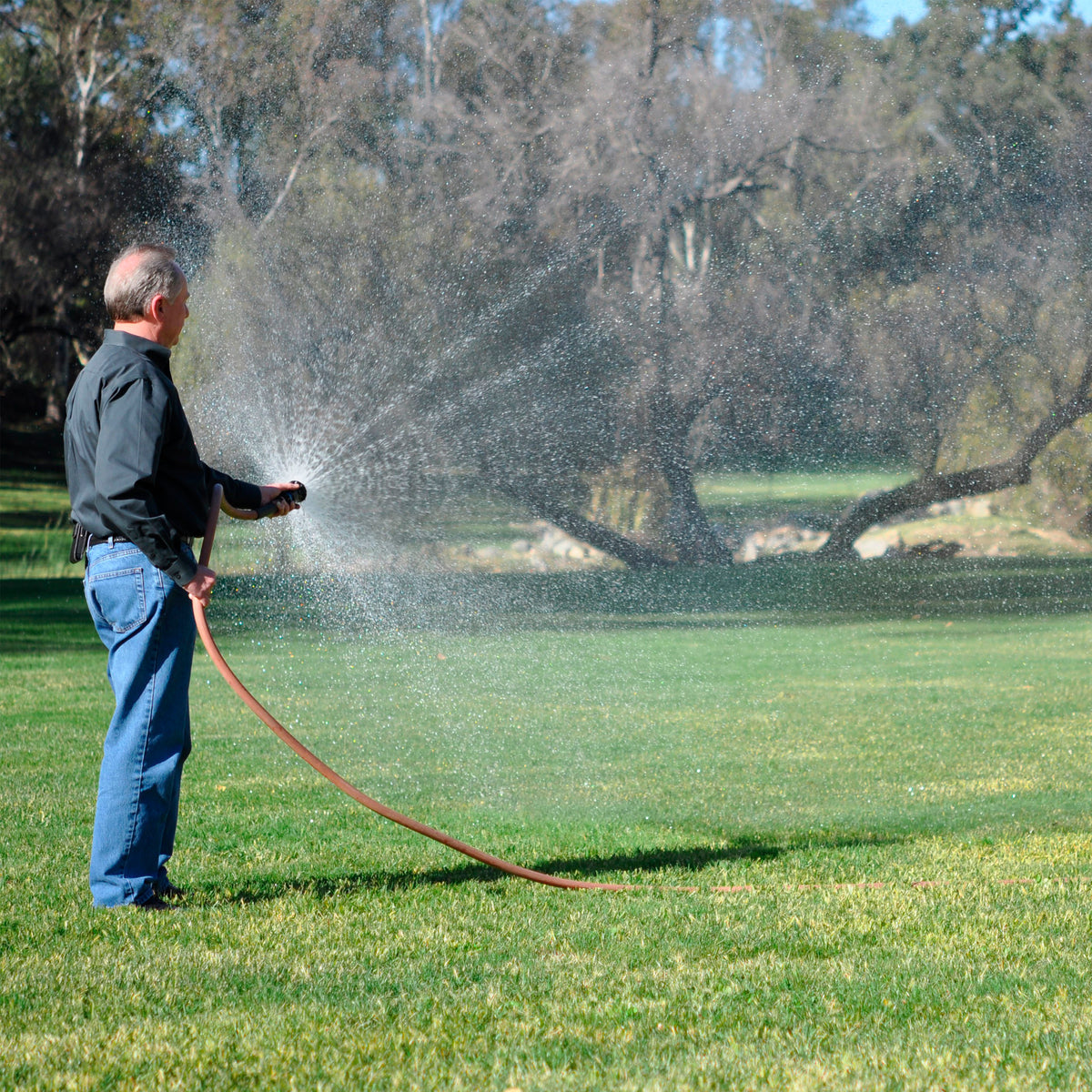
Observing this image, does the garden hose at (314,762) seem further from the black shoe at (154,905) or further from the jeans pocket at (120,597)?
the black shoe at (154,905)

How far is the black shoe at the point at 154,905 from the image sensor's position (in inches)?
142

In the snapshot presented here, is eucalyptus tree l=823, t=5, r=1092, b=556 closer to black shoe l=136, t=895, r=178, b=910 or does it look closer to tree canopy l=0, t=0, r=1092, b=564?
tree canopy l=0, t=0, r=1092, b=564

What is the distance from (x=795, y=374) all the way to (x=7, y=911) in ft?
46.1

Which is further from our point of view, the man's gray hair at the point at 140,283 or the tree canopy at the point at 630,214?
Answer: the tree canopy at the point at 630,214

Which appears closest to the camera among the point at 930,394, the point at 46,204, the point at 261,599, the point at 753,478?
the point at 261,599

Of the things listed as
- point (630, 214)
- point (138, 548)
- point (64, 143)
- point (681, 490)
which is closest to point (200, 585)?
point (138, 548)

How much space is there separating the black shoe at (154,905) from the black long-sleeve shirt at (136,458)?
902mm

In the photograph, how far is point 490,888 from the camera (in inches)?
156

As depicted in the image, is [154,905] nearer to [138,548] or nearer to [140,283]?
[138,548]

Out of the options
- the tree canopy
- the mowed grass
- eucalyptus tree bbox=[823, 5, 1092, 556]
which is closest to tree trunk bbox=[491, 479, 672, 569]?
the tree canopy

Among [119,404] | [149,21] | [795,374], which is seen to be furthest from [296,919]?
[149,21]

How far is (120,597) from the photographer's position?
11.6 feet

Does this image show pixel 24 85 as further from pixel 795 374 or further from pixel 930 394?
pixel 930 394

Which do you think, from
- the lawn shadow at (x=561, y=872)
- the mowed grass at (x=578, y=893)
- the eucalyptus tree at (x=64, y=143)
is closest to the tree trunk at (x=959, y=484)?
the mowed grass at (x=578, y=893)
